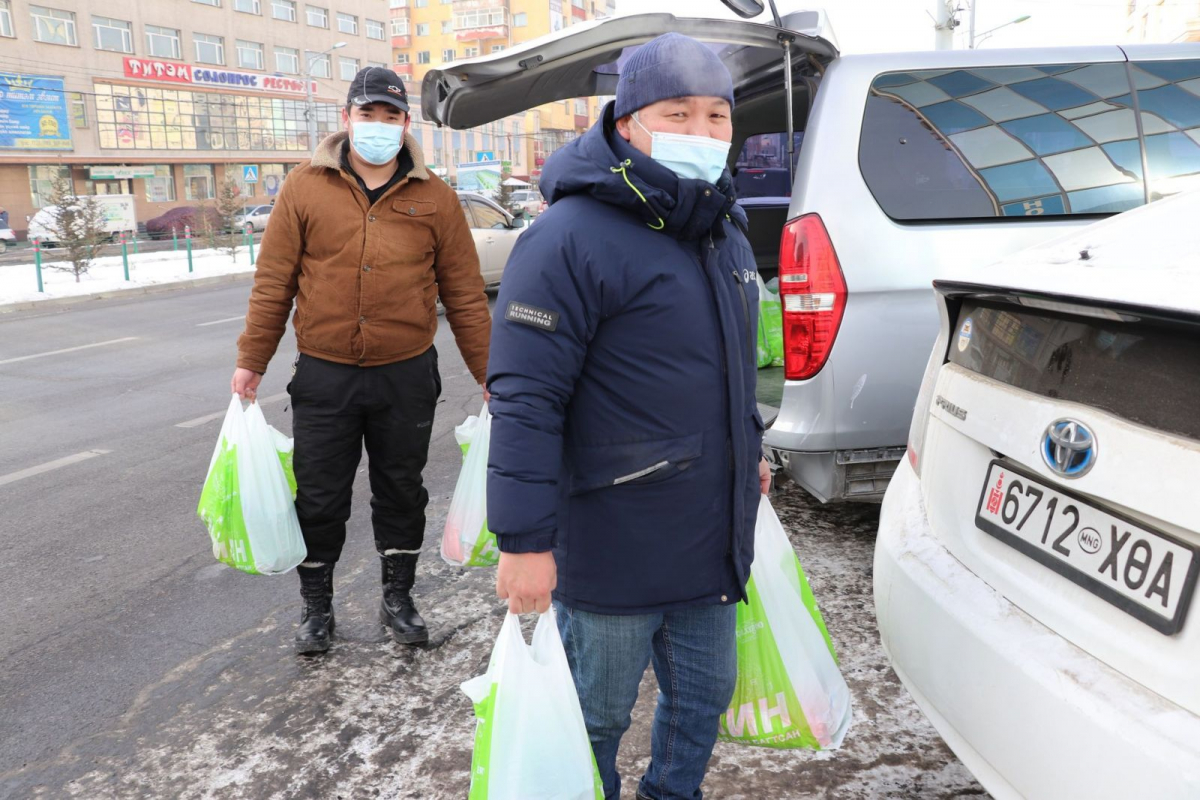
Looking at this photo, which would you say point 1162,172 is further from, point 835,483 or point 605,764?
point 605,764

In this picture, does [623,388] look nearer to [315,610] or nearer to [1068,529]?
[1068,529]

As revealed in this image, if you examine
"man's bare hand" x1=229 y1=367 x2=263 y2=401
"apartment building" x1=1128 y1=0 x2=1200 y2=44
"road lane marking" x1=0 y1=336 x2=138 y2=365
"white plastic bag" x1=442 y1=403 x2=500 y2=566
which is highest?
"apartment building" x1=1128 y1=0 x2=1200 y2=44

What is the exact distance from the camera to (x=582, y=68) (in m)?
3.83

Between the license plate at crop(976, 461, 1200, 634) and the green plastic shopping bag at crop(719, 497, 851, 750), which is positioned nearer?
the license plate at crop(976, 461, 1200, 634)

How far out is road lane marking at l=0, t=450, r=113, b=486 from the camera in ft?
18.6

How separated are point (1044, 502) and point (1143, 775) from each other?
1.74 feet

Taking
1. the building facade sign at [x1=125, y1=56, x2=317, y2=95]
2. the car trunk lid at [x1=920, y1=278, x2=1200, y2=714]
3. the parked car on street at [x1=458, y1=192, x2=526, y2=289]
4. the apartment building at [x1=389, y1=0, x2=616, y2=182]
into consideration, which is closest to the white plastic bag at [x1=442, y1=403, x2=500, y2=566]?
the car trunk lid at [x1=920, y1=278, x2=1200, y2=714]

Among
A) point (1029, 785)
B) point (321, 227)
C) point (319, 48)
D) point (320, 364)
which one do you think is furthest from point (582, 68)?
point (319, 48)

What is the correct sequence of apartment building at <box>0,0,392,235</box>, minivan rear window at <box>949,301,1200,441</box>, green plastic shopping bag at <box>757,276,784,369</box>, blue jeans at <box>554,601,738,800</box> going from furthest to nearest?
apartment building at <box>0,0,392,235</box> → green plastic shopping bag at <box>757,276,784,369</box> → blue jeans at <box>554,601,738,800</box> → minivan rear window at <box>949,301,1200,441</box>

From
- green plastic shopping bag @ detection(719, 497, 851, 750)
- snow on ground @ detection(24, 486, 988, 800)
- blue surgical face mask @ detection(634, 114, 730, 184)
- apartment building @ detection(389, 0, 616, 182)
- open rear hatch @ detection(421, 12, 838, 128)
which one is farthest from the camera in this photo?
apartment building @ detection(389, 0, 616, 182)

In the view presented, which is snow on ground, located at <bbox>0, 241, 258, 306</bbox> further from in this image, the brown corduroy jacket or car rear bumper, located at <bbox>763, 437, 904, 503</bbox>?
car rear bumper, located at <bbox>763, 437, 904, 503</bbox>

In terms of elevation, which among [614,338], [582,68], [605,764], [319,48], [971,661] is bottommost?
[605,764]

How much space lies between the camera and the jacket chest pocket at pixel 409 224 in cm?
319

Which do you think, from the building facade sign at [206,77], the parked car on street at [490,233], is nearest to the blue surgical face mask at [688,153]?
the parked car on street at [490,233]
